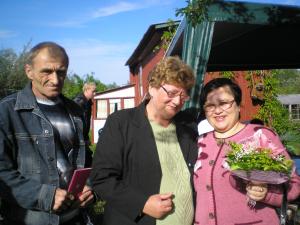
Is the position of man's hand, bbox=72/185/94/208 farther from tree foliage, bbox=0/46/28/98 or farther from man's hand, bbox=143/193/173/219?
tree foliage, bbox=0/46/28/98

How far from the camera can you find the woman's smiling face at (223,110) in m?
2.52

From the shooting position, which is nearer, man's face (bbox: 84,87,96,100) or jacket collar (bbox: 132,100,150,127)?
jacket collar (bbox: 132,100,150,127)

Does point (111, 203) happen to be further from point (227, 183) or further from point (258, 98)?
point (258, 98)

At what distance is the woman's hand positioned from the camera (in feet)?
7.27

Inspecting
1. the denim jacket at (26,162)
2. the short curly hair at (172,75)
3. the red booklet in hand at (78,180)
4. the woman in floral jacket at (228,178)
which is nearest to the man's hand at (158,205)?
the woman in floral jacket at (228,178)

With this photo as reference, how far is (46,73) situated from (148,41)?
56.1 ft

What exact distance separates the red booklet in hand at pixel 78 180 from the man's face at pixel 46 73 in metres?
0.61

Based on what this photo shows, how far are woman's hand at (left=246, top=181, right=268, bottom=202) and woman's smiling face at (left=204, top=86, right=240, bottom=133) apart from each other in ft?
1.50

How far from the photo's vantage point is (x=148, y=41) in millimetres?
19219

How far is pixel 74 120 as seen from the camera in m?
2.75

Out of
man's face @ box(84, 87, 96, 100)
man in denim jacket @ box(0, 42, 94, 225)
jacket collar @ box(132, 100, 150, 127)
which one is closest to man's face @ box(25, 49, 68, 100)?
man in denim jacket @ box(0, 42, 94, 225)

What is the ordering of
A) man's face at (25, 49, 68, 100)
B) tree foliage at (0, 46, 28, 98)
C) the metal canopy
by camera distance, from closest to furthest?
man's face at (25, 49, 68, 100) < the metal canopy < tree foliage at (0, 46, 28, 98)

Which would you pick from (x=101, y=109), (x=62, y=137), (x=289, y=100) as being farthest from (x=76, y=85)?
(x=62, y=137)

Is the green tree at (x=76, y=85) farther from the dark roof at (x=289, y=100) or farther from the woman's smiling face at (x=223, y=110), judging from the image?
the woman's smiling face at (x=223, y=110)
